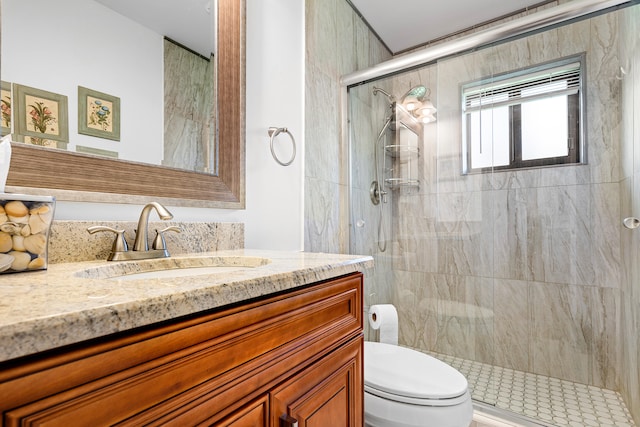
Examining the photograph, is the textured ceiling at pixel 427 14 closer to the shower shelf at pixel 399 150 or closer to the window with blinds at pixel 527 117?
the window with blinds at pixel 527 117

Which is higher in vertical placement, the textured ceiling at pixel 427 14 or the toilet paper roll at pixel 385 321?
the textured ceiling at pixel 427 14

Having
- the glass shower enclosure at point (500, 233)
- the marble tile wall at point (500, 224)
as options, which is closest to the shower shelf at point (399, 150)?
the glass shower enclosure at point (500, 233)

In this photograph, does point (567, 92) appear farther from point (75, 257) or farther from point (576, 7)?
point (75, 257)

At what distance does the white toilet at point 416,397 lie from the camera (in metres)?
1.05

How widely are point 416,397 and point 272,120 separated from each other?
4.07 ft

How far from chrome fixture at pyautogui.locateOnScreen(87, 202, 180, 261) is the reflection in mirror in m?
0.21

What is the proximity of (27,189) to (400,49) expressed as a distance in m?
2.73

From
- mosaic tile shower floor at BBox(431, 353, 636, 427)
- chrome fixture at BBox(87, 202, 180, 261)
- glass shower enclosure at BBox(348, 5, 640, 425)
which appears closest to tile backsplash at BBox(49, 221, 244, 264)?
chrome fixture at BBox(87, 202, 180, 261)

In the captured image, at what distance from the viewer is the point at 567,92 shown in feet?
6.16

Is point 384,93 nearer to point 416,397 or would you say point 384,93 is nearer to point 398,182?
point 398,182

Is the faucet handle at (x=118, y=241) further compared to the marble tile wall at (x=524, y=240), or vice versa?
the marble tile wall at (x=524, y=240)

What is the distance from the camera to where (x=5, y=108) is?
756 mm

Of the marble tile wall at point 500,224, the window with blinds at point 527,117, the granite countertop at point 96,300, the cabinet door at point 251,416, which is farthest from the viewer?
the window with blinds at point 527,117

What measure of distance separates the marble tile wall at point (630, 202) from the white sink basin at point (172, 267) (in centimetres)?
175
